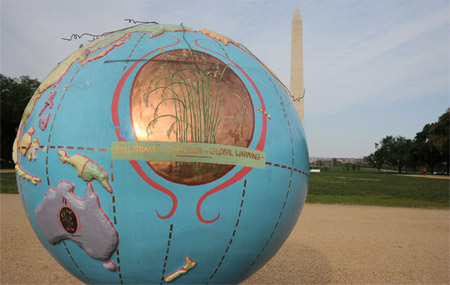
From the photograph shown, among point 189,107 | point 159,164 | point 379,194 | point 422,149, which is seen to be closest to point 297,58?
point 379,194

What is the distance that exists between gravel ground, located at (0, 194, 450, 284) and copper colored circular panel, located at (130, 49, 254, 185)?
11.7 feet

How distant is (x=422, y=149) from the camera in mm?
68500

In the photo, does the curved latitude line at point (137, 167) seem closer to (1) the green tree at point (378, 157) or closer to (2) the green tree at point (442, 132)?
(2) the green tree at point (442, 132)

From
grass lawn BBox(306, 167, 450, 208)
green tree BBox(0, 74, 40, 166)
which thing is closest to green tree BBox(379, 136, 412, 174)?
grass lawn BBox(306, 167, 450, 208)

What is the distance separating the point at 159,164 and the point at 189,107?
0.46m

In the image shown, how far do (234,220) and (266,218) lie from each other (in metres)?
0.30

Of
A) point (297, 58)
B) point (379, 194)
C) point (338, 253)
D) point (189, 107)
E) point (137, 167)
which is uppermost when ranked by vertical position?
point (297, 58)

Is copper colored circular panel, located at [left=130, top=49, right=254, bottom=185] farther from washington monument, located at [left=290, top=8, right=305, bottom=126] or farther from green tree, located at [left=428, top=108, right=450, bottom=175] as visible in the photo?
green tree, located at [left=428, top=108, right=450, bottom=175]

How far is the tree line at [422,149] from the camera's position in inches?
2037

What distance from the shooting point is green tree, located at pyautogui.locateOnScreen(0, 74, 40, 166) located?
29672 millimetres

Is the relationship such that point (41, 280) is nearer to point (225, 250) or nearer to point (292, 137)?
point (225, 250)

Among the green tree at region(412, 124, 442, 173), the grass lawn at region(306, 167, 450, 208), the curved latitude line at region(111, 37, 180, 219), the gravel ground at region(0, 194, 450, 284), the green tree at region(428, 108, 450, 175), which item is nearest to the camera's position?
the curved latitude line at region(111, 37, 180, 219)

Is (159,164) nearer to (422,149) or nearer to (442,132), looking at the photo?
(442,132)

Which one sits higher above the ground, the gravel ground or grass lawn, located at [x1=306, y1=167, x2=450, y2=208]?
grass lawn, located at [x1=306, y1=167, x2=450, y2=208]
